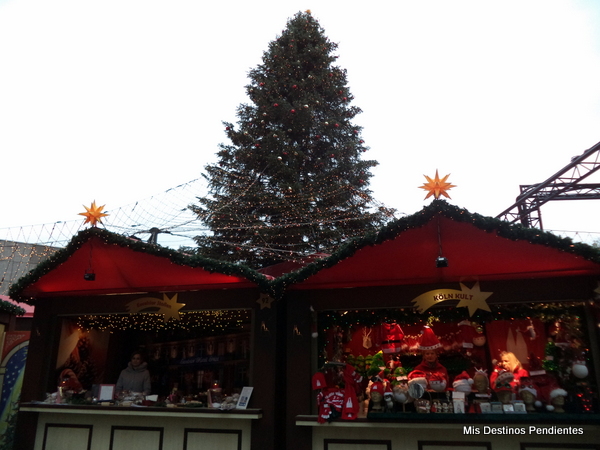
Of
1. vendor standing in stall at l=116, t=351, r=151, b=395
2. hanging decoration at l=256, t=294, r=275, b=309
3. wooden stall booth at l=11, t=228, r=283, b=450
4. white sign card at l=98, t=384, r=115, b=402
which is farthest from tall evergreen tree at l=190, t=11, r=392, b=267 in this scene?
white sign card at l=98, t=384, r=115, b=402

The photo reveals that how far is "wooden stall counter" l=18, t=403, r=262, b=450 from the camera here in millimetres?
6633

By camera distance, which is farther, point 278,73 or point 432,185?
point 278,73

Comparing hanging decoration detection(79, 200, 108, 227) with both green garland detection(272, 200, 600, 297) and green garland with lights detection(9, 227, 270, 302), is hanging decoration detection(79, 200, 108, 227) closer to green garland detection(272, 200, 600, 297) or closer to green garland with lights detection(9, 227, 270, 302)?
green garland with lights detection(9, 227, 270, 302)

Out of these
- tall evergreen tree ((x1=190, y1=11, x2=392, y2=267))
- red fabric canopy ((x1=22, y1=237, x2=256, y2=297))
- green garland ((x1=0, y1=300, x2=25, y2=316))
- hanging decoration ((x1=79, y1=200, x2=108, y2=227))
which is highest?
tall evergreen tree ((x1=190, y1=11, x2=392, y2=267))

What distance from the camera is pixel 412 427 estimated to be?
5980mm

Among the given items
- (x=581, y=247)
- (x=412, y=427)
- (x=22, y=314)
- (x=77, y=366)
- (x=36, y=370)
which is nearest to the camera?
(x=581, y=247)

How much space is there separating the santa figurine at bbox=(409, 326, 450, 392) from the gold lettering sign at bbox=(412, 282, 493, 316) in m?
0.96

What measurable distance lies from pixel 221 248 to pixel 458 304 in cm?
828

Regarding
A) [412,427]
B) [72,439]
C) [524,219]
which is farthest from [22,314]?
[524,219]

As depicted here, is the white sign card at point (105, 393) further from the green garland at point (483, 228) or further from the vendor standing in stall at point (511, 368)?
the vendor standing in stall at point (511, 368)

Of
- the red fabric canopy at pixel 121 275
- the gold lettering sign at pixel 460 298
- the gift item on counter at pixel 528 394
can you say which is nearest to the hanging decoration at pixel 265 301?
the red fabric canopy at pixel 121 275

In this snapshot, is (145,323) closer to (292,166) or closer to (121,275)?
(121,275)

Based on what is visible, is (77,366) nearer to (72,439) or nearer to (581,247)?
(72,439)

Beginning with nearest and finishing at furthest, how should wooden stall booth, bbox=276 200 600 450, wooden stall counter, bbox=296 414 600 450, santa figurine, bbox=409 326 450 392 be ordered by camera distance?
wooden stall counter, bbox=296 414 600 450
wooden stall booth, bbox=276 200 600 450
santa figurine, bbox=409 326 450 392
